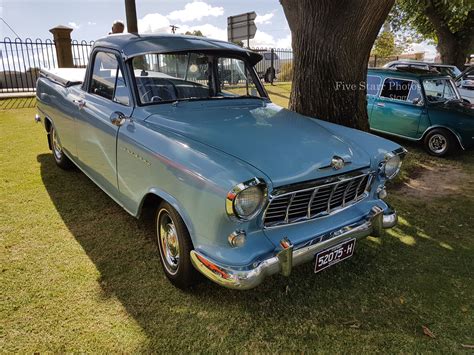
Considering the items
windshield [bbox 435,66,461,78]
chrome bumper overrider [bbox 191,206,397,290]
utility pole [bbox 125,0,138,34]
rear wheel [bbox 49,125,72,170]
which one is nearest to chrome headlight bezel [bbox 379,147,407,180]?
chrome bumper overrider [bbox 191,206,397,290]

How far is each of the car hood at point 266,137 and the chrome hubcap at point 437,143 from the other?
186 inches

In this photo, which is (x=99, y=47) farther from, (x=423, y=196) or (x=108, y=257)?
(x=423, y=196)

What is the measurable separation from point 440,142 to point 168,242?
6161 millimetres

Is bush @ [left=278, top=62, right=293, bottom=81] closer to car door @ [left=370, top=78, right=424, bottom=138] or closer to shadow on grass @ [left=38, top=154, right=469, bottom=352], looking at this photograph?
car door @ [left=370, top=78, right=424, bottom=138]

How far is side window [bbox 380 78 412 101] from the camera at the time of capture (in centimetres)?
743

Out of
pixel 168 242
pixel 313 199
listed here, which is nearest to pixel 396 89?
pixel 313 199

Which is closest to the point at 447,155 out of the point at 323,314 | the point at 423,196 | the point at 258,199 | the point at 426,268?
the point at 423,196

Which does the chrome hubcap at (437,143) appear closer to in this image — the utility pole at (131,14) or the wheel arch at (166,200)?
→ the wheel arch at (166,200)

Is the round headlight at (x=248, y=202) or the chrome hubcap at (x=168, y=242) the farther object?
the chrome hubcap at (x=168, y=242)

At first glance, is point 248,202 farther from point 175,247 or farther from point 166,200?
point 175,247

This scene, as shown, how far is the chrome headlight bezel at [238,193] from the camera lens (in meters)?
2.08

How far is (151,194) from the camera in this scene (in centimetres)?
281

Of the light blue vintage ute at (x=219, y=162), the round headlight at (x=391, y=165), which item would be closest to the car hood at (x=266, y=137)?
the light blue vintage ute at (x=219, y=162)

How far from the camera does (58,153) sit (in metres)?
5.12
